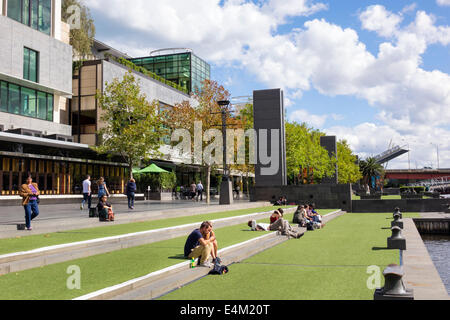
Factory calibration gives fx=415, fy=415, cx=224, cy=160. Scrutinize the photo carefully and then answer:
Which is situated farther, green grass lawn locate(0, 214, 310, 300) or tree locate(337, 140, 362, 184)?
tree locate(337, 140, 362, 184)

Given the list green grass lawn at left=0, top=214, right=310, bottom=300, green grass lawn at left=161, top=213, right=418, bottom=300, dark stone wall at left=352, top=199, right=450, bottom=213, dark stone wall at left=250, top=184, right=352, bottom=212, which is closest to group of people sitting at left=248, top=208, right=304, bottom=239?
green grass lawn at left=161, top=213, right=418, bottom=300

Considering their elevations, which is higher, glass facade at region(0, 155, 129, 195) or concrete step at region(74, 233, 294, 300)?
glass facade at region(0, 155, 129, 195)

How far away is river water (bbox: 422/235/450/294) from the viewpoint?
12264mm

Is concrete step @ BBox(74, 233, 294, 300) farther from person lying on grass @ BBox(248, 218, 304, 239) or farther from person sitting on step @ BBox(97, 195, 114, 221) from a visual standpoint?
person sitting on step @ BBox(97, 195, 114, 221)

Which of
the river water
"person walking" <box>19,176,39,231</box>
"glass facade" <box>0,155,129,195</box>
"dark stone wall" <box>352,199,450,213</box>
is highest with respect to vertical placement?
"glass facade" <box>0,155,129,195</box>

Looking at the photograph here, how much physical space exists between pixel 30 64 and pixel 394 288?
3250 centimetres

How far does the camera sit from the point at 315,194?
33.1 metres

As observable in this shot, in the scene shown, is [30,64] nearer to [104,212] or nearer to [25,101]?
[25,101]

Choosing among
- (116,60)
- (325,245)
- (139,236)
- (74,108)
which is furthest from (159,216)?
(116,60)

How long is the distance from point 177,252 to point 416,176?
399ft

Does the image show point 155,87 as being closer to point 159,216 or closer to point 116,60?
Answer: point 116,60

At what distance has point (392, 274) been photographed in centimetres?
540

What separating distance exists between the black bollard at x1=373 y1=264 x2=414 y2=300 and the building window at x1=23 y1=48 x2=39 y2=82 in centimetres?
3161

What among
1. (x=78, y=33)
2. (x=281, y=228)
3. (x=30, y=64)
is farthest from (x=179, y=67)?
(x=281, y=228)
